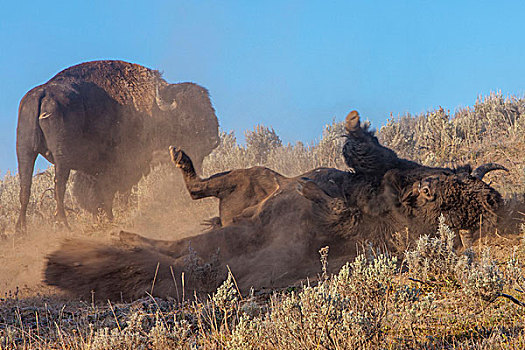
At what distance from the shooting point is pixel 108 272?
4.05 metres

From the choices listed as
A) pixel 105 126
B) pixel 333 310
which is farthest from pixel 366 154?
pixel 105 126

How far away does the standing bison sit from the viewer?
7754mm

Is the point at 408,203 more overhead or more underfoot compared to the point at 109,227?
more underfoot

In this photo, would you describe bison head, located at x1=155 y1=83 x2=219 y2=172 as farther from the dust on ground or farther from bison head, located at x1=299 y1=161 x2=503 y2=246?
bison head, located at x1=299 y1=161 x2=503 y2=246

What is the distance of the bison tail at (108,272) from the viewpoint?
3.96 meters

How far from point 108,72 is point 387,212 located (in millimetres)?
6739

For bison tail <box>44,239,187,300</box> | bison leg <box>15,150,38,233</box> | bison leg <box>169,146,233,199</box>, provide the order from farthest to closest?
bison leg <box>15,150,38,233</box>
bison leg <box>169,146,233,199</box>
bison tail <box>44,239,187,300</box>

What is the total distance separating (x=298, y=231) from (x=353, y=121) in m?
1.19

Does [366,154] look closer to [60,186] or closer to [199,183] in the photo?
[199,183]

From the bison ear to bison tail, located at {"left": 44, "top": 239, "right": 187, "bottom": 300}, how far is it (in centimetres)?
209

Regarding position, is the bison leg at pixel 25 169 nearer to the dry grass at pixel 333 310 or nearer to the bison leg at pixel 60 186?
the bison leg at pixel 60 186

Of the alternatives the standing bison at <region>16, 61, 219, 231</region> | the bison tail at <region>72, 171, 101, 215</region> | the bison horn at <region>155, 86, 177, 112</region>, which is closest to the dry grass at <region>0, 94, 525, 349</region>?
the standing bison at <region>16, 61, 219, 231</region>

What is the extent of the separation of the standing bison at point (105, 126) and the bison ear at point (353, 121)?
17.6 feet

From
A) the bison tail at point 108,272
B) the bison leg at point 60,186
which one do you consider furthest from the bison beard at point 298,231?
the bison leg at point 60,186
